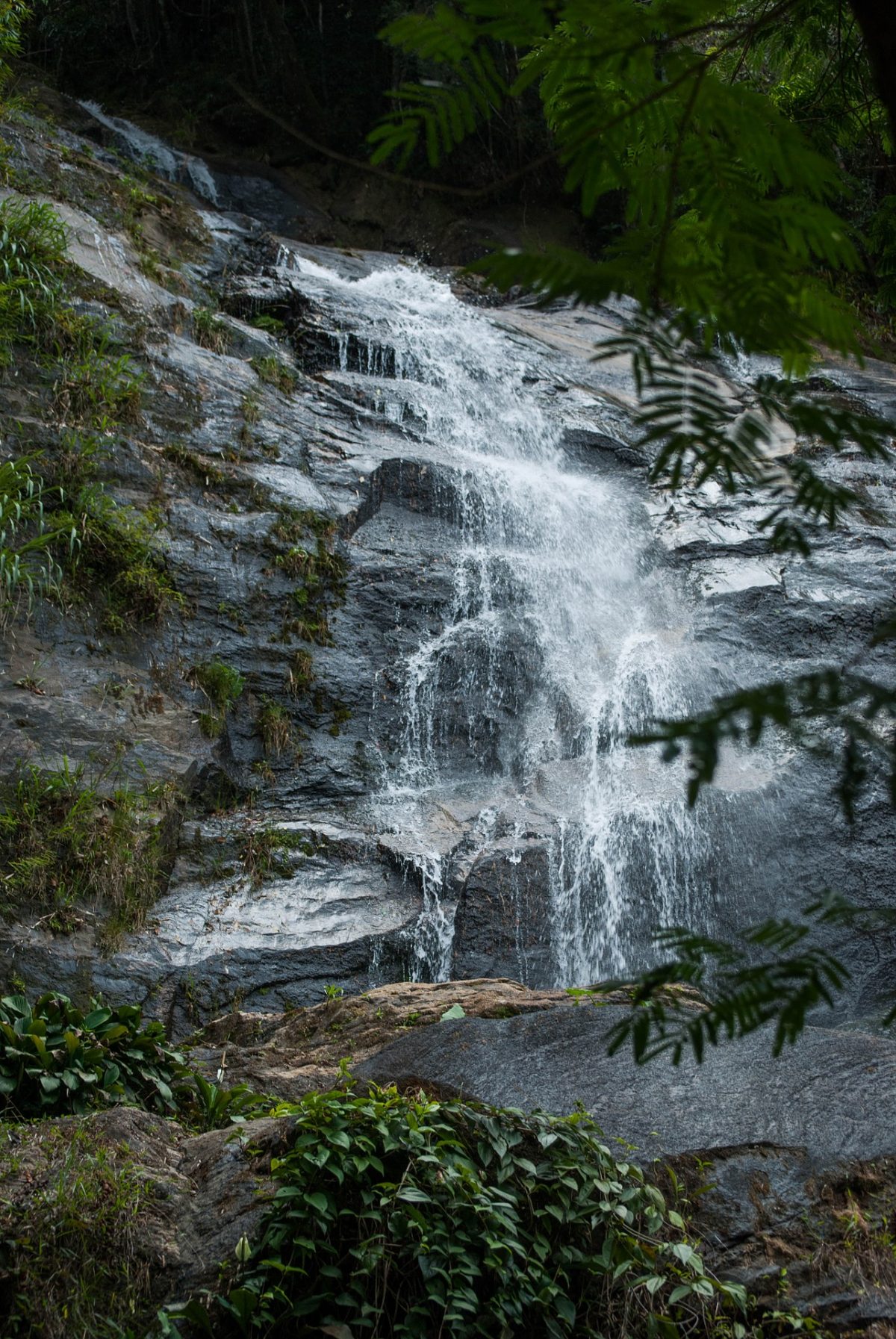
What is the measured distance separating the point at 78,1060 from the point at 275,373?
7.95 m

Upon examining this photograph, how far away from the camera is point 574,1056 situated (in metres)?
4.21

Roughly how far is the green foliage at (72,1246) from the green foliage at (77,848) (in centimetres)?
297

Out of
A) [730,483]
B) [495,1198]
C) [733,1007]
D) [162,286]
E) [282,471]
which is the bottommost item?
[495,1198]

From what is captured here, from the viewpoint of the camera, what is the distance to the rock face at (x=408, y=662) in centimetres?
711

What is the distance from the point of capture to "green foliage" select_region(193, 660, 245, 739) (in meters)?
7.90

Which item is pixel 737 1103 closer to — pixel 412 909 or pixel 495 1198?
pixel 495 1198

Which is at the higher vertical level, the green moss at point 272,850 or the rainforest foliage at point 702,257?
the rainforest foliage at point 702,257

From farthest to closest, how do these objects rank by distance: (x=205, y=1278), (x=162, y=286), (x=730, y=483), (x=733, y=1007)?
1. (x=162, y=286)
2. (x=205, y=1278)
3. (x=730, y=483)
4. (x=733, y=1007)

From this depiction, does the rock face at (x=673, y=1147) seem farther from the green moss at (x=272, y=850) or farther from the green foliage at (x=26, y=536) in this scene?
the green foliage at (x=26, y=536)

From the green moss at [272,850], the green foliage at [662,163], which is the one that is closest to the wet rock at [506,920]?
the green moss at [272,850]

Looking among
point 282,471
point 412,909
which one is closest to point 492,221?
point 282,471

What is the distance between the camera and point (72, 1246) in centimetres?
317

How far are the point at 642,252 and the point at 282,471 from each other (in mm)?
8308

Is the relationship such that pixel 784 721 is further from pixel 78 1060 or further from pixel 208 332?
pixel 208 332
